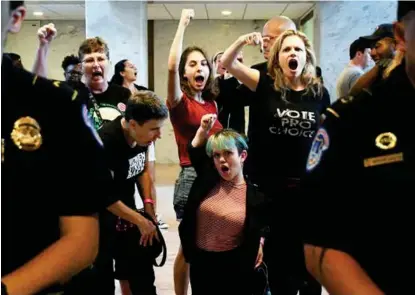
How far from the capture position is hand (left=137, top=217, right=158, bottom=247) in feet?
7.77

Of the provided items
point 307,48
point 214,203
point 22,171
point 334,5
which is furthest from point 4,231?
point 334,5

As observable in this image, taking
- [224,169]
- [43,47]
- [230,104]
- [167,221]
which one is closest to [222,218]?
[224,169]

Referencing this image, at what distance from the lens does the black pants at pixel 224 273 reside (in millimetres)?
2516

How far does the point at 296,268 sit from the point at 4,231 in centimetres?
175

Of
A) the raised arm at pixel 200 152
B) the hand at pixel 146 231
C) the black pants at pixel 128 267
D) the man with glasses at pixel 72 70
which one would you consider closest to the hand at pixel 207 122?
the raised arm at pixel 200 152

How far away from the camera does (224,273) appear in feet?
8.27

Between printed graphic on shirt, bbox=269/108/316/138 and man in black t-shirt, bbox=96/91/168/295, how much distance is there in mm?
518

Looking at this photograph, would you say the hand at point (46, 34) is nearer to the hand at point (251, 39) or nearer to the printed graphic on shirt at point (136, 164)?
the printed graphic on shirt at point (136, 164)

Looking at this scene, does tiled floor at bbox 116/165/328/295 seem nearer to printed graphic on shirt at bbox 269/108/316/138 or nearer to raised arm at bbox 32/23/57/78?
printed graphic on shirt at bbox 269/108/316/138

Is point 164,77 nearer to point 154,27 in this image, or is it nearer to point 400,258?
point 154,27

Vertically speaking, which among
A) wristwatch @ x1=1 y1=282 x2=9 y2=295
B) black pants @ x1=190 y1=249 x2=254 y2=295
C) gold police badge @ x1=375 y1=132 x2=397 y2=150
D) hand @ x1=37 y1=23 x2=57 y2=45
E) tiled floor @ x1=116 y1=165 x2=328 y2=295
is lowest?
tiled floor @ x1=116 y1=165 x2=328 y2=295

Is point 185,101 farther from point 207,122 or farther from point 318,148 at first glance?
point 318,148

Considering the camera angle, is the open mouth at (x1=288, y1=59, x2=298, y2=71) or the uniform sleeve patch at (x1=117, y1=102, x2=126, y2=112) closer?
the open mouth at (x1=288, y1=59, x2=298, y2=71)

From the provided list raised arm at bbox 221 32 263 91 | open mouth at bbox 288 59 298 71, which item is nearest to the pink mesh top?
raised arm at bbox 221 32 263 91
